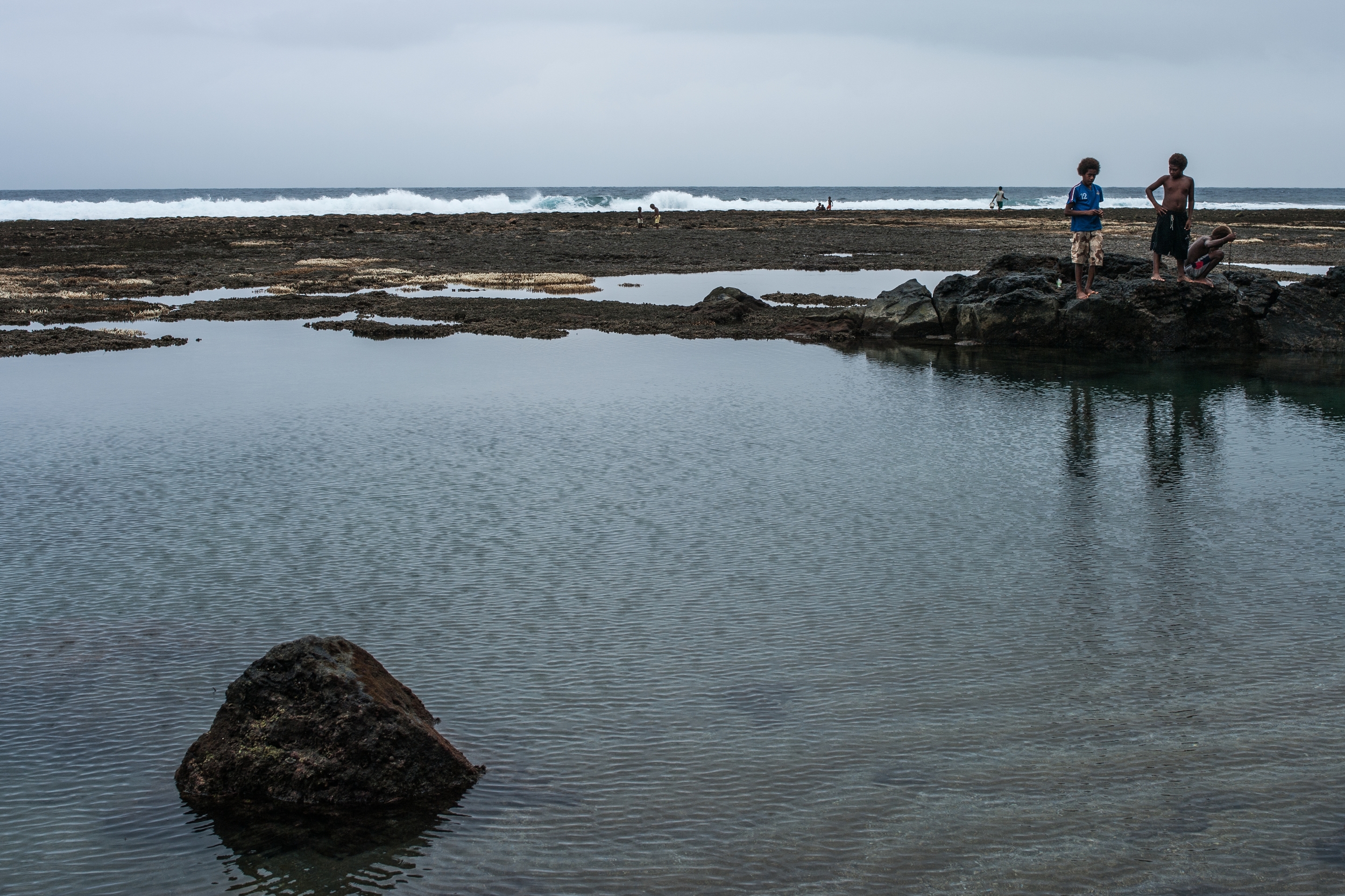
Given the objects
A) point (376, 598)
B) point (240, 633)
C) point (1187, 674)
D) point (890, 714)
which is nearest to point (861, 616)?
point (890, 714)

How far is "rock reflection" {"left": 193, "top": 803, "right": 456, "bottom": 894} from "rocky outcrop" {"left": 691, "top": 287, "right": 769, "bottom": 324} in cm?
1864

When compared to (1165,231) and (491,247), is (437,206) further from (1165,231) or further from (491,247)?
(1165,231)

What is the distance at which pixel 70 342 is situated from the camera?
65.6 ft

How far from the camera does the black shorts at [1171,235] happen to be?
59.7 ft

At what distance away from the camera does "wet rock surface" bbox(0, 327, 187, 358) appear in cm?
1925

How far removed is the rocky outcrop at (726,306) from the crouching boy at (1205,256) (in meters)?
8.69

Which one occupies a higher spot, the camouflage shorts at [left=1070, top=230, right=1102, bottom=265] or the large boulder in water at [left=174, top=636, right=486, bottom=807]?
the camouflage shorts at [left=1070, top=230, right=1102, bottom=265]

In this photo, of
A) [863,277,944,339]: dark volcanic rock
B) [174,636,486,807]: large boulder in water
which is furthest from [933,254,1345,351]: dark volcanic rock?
[174,636,486,807]: large boulder in water

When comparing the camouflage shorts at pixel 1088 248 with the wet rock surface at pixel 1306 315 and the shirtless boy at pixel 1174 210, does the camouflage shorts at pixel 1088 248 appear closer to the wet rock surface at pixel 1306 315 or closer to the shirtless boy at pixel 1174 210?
the shirtless boy at pixel 1174 210

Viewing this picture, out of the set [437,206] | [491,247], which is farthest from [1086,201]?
[437,206]

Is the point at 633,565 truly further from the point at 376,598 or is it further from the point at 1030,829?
the point at 1030,829

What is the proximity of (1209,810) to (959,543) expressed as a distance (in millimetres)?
3955

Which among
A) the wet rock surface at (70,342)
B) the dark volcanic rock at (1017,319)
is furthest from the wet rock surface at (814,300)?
the wet rock surface at (70,342)

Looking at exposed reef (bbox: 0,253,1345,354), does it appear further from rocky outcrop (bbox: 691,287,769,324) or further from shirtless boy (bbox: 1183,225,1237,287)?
shirtless boy (bbox: 1183,225,1237,287)
